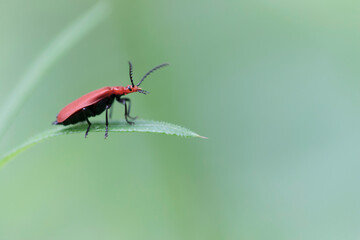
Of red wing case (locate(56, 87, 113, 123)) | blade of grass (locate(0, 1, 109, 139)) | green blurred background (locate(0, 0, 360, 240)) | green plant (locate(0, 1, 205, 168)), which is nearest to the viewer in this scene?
green plant (locate(0, 1, 205, 168))

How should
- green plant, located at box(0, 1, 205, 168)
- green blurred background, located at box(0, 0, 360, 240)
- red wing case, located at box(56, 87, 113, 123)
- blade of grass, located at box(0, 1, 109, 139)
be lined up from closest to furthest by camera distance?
1. green plant, located at box(0, 1, 205, 168)
2. blade of grass, located at box(0, 1, 109, 139)
3. red wing case, located at box(56, 87, 113, 123)
4. green blurred background, located at box(0, 0, 360, 240)

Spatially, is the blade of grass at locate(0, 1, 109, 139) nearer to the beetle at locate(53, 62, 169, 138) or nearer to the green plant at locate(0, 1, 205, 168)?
the green plant at locate(0, 1, 205, 168)

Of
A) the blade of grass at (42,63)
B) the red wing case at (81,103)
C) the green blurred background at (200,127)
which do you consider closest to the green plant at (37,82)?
the blade of grass at (42,63)

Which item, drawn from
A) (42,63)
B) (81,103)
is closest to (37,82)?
(42,63)

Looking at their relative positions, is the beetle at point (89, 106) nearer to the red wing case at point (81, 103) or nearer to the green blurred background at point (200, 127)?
the red wing case at point (81, 103)

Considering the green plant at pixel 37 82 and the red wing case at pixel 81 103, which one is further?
the red wing case at pixel 81 103

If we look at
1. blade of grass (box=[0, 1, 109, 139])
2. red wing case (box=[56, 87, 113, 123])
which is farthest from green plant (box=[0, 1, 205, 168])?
red wing case (box=[56, 87, 113, 123])

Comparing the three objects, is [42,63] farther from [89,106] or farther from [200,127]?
[200,127]
